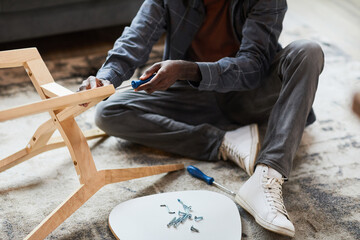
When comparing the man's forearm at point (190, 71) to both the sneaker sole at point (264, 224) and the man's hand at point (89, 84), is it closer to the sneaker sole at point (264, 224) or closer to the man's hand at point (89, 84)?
the man's hand at point (89, 84)

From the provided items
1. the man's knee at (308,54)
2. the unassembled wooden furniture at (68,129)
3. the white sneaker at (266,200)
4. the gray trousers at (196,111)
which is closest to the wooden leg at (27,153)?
the unassembled wooden furniture at (68,129)

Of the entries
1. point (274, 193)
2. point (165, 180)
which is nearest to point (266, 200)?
point (274, 193)

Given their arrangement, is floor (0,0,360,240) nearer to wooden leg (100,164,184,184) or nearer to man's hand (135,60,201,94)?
wooden leg (100,164,184,184)

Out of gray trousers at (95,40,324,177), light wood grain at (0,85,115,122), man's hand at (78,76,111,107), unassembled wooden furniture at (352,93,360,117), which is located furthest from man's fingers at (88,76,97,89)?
unassembled wooden furniture at (352,93,360,117)

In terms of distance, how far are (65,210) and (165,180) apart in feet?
1.29

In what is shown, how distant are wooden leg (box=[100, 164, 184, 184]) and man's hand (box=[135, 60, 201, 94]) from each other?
269 millimetres

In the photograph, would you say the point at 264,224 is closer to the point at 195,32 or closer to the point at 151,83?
the point at 151,83

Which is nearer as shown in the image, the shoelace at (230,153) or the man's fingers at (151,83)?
the man's fingers at (151,83)

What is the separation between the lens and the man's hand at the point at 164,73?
4.19 ft

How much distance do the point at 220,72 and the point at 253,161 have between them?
0.31 meters

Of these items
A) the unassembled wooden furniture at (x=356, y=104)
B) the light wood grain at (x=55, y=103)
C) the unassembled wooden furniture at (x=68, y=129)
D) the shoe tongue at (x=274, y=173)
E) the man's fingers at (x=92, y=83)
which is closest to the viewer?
the unassembled wooden furniture at (x=356, y=104)

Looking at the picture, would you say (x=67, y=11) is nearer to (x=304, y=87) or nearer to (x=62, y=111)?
(x=62, y=111)

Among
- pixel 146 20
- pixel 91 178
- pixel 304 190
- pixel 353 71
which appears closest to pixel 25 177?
pixel 91 178

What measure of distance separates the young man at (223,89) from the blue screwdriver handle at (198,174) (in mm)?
95
